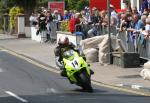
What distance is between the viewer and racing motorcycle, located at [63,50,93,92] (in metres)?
17.1

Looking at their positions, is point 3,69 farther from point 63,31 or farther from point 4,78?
point 63,31

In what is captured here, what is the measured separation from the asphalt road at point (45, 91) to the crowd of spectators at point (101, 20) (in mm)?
3576

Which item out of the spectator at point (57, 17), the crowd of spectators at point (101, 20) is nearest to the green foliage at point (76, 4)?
the crowd of spectators at point (101, 20)

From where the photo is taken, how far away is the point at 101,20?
91.7ft

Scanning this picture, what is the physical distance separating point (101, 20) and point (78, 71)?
35.9 ft

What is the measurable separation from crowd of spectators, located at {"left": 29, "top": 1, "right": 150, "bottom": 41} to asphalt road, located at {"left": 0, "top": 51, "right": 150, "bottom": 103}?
3.58 m

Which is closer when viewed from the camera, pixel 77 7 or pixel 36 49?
pixel 36 49

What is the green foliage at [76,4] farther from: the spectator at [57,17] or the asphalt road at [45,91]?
the asphalt road at [45,91]

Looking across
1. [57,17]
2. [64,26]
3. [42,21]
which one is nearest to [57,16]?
[57,17]

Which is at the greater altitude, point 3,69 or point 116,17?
point 116,17

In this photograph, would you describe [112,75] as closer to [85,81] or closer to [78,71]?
[78,71]

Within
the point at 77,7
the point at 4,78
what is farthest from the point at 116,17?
the point at 77,7

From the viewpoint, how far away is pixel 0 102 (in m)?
15.0

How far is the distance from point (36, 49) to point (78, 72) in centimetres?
1664
